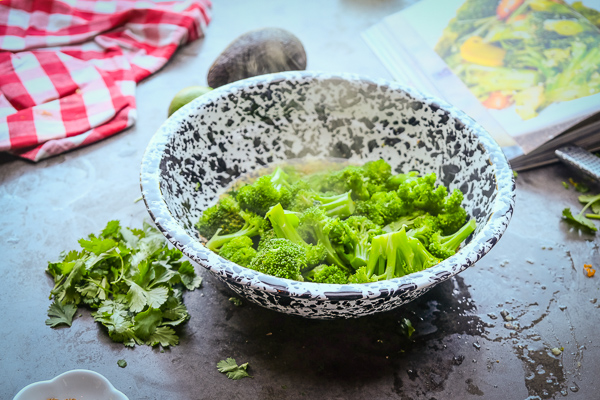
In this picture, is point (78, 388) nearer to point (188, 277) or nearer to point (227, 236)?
point (188, 277)

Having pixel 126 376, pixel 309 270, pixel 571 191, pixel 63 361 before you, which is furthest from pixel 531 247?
pixel 63 361

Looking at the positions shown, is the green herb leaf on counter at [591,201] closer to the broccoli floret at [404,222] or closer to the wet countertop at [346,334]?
the wet countertop at [346,334]

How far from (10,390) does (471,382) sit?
124cm

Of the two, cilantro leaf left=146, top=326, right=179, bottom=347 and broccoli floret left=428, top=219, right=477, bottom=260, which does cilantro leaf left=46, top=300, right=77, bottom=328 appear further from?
broccoli floret left=428, top=219, right=477, bottom=260

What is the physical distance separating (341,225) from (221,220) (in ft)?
1.29

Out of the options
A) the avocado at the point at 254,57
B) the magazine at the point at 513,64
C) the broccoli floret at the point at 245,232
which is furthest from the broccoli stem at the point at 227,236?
the magazine at the point at 513,64

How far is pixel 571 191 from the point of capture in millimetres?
1909

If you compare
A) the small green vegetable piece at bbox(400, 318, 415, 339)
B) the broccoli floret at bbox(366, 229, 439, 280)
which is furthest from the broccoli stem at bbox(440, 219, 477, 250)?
the small green vegetable piece at bbox(400, 318, 415, 339)

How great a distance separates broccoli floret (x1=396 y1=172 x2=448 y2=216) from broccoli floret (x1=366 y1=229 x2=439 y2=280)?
0.20m

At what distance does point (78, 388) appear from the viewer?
118 cm

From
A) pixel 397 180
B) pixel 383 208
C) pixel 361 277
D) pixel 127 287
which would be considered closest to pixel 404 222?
pixel 383 208

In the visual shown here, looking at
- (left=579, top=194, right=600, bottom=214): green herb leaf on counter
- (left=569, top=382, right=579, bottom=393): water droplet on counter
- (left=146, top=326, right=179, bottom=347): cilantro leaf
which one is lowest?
(left=146, top=326, right=179, bottom=347): cilantro leaf

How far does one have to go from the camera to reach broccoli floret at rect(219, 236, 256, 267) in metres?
1.28

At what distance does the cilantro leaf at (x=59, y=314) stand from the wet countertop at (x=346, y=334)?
0.02 m
